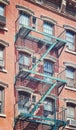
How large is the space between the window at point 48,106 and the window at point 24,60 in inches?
123

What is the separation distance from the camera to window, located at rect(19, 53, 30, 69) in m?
32.6

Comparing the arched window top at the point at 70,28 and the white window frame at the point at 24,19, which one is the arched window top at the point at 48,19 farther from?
the white window frame at the point at 24,19

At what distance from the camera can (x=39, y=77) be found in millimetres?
33188

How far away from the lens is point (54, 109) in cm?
3366

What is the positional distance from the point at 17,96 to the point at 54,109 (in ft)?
12.2

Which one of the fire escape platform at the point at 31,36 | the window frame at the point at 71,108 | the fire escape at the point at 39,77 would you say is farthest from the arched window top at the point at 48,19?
the window frame at the point at 71,108

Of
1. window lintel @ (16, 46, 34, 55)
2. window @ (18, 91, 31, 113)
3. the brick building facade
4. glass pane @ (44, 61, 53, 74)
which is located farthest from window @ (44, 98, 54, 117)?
window lintel @ (16, 46, 34, 55)

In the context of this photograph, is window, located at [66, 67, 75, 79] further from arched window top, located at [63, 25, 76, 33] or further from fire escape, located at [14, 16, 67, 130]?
arched window top, located at [63, 25, 76, 33]

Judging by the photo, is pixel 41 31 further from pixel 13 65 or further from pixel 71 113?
pixel 71 113

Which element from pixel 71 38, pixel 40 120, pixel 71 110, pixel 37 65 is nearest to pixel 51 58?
pixel 37 65

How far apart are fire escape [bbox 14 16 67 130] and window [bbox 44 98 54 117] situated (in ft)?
0.84

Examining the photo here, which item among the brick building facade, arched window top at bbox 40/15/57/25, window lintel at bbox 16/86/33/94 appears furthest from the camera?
arched window top at bbox 40/15/57/25

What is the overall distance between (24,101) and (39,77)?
240 cm

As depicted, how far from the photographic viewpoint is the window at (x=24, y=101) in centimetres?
3172
